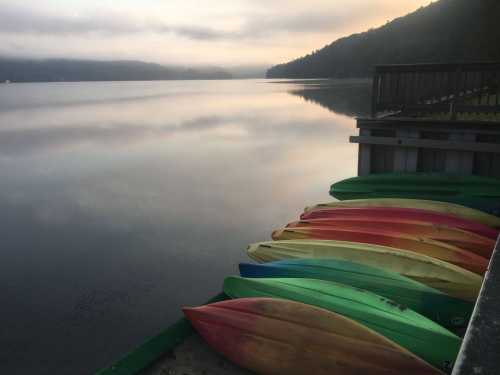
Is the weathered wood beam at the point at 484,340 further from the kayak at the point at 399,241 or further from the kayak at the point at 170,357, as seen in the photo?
the kayak at the point at 399,241

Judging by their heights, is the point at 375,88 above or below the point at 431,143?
above

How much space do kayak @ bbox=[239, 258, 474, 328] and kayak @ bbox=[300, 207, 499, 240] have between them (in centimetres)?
174

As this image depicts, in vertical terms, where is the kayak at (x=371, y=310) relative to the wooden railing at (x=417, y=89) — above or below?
below

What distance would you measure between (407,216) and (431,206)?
62 cm

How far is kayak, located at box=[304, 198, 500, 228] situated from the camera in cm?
602

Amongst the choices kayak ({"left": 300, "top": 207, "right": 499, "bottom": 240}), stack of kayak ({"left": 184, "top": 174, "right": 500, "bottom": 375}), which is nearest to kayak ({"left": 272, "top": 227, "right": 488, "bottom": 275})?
stack of kayak ({"left": 184, "top": 174, "right": 500, "bottom": 375})

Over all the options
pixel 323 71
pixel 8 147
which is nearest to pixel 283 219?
pixel 8 147

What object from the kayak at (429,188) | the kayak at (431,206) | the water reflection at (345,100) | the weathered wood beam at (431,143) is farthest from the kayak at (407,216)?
the water reflection at (345,100)

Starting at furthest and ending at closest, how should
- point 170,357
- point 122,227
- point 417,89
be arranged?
point 122,227 < point 417,89 < point 170,357

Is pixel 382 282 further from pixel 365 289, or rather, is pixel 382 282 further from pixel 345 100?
pixel 345 100

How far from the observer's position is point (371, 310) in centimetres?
358

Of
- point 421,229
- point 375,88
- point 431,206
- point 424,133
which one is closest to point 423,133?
point 424,133

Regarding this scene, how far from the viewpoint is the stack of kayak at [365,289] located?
3.15 metres

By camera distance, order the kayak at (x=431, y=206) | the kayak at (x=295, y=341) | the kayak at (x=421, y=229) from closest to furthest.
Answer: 1. the kayak at (x=295, y=341)
2. the kayak at (x=421, y=229)
3. the kayak at (x=431, y=206)
